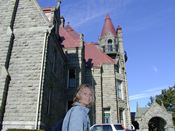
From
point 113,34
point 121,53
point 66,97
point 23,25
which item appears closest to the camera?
point 23,25

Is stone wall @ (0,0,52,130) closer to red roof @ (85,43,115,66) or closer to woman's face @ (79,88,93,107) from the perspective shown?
woman's face @ (79,88,93,107)

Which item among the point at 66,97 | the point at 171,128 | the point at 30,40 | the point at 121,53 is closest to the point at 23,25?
the point at 30,40

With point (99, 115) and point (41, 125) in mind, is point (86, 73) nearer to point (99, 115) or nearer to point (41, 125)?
point (99, 115)

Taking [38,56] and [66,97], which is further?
[66,97]

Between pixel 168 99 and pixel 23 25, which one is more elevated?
pixel 23 25

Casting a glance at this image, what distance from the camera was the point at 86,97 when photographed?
8.18 ft

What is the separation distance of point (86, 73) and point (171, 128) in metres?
17.8

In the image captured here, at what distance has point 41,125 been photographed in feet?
28.0

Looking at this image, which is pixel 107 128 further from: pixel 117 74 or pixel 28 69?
pixel 117 74

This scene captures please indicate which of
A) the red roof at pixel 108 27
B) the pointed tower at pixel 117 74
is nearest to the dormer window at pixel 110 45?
the pointed tower at pixel 117 74

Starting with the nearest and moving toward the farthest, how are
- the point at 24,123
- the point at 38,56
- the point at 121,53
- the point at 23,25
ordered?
the point at 24,123, the point at 38,56, the point at 23,25, the point at 121,53

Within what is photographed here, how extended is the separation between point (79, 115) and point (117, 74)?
18736 mm

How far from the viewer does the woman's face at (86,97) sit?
245 centimetres

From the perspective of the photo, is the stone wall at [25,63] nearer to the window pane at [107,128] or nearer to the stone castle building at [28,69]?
the stone castle building at [28,69]
